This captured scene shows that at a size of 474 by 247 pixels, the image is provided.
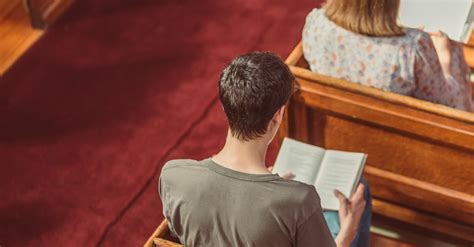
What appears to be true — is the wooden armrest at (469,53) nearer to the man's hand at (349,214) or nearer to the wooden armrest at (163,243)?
the man's hand at (349,214)

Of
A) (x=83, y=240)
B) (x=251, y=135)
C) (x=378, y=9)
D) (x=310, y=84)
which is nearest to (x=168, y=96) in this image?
(x=83, y=240)

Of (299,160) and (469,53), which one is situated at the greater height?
(469,53)

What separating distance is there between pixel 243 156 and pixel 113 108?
206cm

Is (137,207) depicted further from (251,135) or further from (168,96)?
(251,135)

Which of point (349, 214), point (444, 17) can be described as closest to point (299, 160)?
point (349, 214)

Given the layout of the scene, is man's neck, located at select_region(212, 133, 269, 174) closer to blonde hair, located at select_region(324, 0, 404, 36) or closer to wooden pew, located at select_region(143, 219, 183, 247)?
wooden pew, located at select_region(143, 219, 183, 247)

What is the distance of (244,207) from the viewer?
1.71m

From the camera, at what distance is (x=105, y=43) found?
4098mm

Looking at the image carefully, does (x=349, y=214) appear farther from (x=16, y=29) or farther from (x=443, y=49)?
(x=16, y=29)

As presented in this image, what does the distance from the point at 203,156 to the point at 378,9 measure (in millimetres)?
1392

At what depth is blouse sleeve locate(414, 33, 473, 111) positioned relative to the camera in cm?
237

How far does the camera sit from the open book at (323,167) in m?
2.57

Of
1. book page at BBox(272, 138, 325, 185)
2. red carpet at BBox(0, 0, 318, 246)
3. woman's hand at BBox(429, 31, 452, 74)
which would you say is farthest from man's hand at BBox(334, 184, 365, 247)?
red carpet at BBox(0, 0, 318, 246)

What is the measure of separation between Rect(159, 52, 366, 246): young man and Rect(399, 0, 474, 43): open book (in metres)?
1.12
